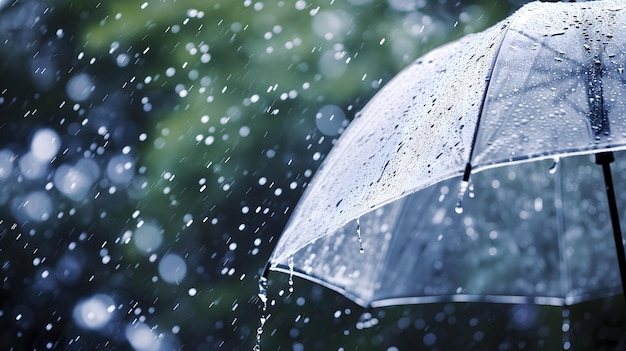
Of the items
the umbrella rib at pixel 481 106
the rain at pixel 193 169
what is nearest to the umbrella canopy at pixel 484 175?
the umbrella rib at pixel 481 106

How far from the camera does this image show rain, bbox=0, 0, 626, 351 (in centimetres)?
384

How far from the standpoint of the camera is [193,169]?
12.5 ft

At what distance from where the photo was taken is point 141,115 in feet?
13.4

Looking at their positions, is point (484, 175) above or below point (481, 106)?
below

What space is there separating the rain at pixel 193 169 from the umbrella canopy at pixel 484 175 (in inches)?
72.5

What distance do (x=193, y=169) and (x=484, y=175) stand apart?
6.76ft

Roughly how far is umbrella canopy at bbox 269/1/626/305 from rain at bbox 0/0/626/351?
72.5 inches

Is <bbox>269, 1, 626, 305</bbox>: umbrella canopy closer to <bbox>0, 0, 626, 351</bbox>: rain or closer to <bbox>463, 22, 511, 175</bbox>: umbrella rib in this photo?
<bbox>463, 22, 511, 175</bbox>: umbrella rib

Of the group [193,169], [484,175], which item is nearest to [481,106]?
[484,175]

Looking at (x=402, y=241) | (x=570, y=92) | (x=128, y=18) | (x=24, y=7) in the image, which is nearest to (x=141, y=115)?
(x=128, y=18)

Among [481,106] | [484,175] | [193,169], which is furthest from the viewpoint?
[193,169]

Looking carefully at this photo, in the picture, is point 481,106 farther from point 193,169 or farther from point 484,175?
point 193,169

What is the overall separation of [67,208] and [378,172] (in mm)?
3272

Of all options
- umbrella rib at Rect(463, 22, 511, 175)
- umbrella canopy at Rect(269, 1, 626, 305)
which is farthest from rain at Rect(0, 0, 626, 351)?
umbrella rib at Rect(463, 22, 511, 175)
